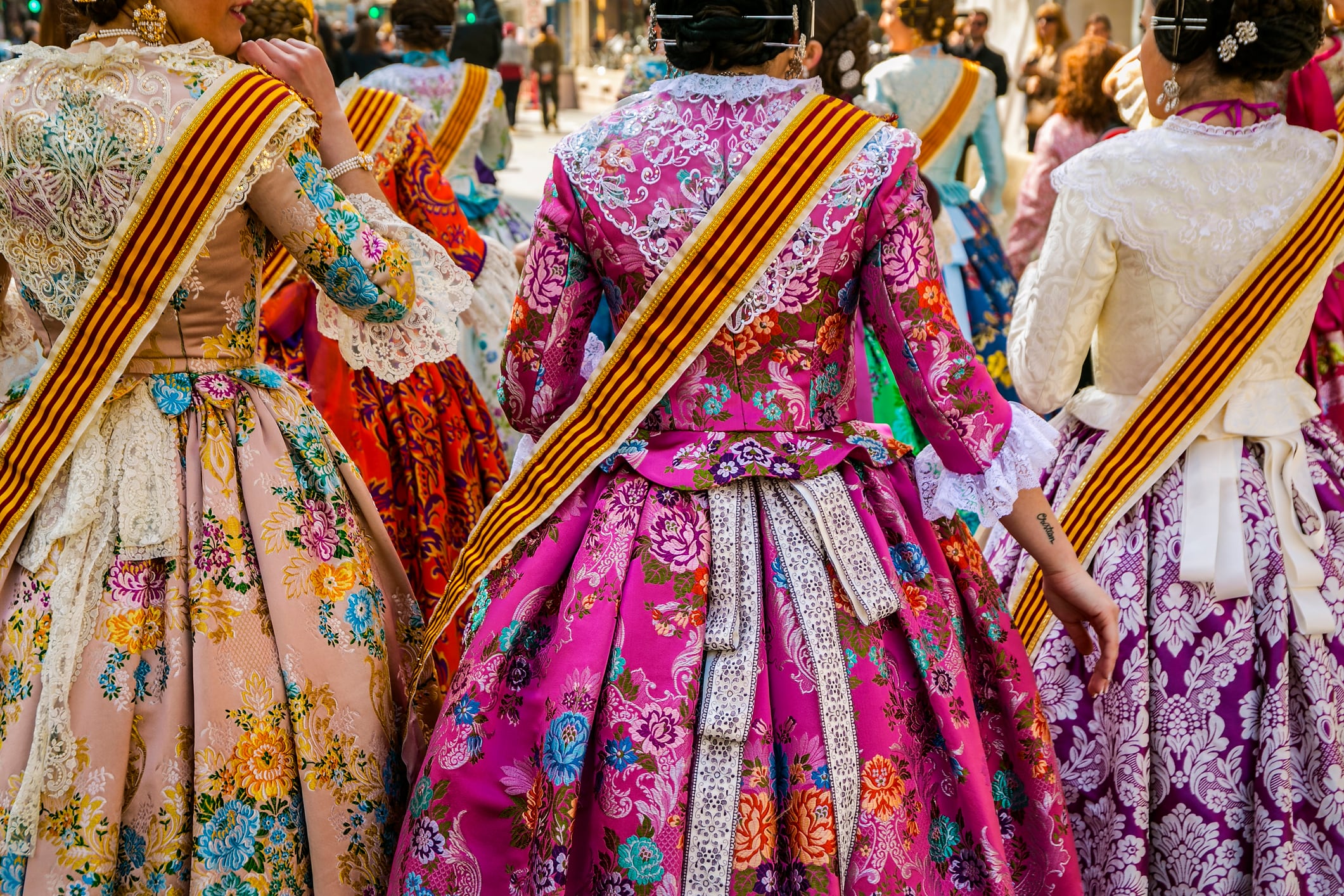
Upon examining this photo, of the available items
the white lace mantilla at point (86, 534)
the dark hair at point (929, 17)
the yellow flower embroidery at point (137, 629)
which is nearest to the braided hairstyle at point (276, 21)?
the white lace mantilla at point (86, 534)

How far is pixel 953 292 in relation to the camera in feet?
15.0

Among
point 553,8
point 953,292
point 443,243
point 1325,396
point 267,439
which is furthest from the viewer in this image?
point 553,8

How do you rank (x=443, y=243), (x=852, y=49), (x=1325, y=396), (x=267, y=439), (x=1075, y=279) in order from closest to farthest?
(x=267, y=439) < (x=1075, y=279) < (x=1325, y=396) < (x=443, y=243) < (x=852, y=49)

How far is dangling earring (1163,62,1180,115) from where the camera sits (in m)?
2.20

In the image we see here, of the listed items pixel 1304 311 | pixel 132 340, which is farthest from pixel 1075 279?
pixel 132 340

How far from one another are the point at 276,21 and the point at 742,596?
1.78 m

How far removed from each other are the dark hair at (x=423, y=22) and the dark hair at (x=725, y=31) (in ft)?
9.77

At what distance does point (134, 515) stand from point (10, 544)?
0.67ft

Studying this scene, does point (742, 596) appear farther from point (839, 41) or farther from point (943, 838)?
point (839, 41)

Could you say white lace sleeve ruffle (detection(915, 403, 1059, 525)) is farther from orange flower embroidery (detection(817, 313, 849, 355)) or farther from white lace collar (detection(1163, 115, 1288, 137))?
white lace collar (detection(1163, 115, 1288, 137))

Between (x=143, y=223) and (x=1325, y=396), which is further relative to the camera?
(x=1325, y=396)

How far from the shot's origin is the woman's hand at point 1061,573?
5.96 ft

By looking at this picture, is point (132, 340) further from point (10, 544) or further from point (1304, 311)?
point (1304, 311)

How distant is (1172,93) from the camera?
2209mm
